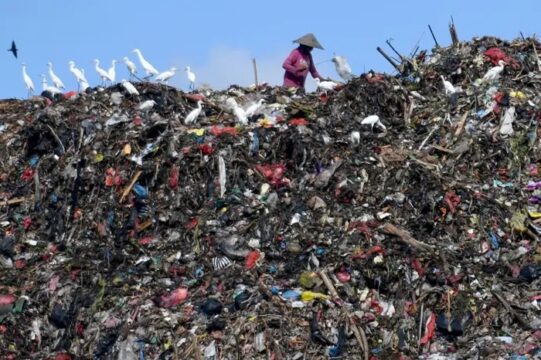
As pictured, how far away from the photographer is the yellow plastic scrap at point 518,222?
1040cm

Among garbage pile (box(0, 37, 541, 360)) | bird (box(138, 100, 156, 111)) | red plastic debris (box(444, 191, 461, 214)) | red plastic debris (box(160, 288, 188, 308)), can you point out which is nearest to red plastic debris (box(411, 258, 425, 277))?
garbage pile (box(0, 37, 541, 360))

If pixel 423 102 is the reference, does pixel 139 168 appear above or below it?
below

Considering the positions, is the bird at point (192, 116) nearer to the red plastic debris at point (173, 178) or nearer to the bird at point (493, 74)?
the red plastic debris at point (173, 178)

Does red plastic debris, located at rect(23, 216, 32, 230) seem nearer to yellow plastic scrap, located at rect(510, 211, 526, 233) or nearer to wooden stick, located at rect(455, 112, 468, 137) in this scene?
wooden stick, located at rect(455, 112, 468, 137)

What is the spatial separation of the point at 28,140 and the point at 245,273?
3.84 meters

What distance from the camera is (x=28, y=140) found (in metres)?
12.6

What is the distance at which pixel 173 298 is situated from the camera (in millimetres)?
9961

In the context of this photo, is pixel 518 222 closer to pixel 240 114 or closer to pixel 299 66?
pixel 240 114

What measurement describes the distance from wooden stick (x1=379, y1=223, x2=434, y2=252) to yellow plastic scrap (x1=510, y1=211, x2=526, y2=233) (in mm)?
909

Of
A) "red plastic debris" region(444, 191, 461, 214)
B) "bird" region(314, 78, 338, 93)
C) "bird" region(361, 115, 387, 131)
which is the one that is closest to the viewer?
"red plastic debris" region(444, 191, 461, 214)

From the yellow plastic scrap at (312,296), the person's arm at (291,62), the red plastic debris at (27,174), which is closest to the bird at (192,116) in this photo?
the red plastic debris at (27,174)

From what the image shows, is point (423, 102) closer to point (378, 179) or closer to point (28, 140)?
point (378, 179)

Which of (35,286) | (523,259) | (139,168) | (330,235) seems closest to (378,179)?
(330,235)

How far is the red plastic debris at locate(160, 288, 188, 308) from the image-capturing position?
32.5 ft
